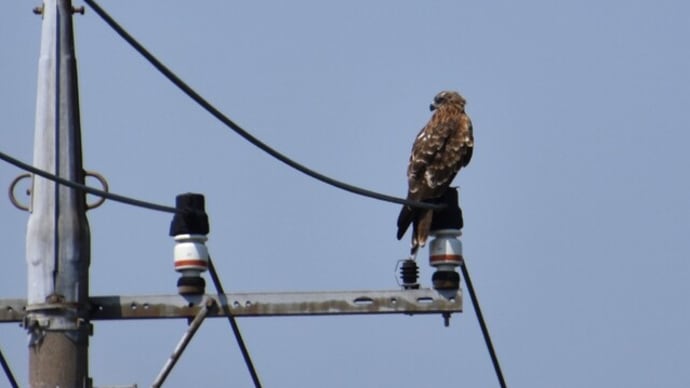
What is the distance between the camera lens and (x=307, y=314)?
27.9 feet

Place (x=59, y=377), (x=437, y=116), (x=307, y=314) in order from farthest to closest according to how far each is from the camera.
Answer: (x=437, y=116) < (x=307, y=314) < (x=59, y=377)

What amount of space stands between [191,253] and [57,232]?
76 cm

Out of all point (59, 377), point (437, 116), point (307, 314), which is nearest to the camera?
point (59, 377)

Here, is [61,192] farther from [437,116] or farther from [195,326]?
[437,116]

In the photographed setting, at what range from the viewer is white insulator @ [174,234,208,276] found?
28.0ft

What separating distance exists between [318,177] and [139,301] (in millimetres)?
1162

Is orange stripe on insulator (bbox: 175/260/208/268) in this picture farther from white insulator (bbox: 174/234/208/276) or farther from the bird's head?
the bird's head

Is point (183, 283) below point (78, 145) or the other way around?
below

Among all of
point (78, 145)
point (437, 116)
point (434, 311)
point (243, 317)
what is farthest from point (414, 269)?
point (437, 116)

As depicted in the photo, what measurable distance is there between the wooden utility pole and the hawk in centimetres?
228

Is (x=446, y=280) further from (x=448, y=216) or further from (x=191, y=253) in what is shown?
(x=191, y=253)

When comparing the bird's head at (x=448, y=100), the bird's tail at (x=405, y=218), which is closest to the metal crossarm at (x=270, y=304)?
the bird's tail at (x=405, y=218)

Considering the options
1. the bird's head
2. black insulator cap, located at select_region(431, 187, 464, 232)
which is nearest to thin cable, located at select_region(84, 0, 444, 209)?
black insulator cap, located at select_region(431, 187, 464, 232)

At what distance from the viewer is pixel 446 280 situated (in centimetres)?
869
